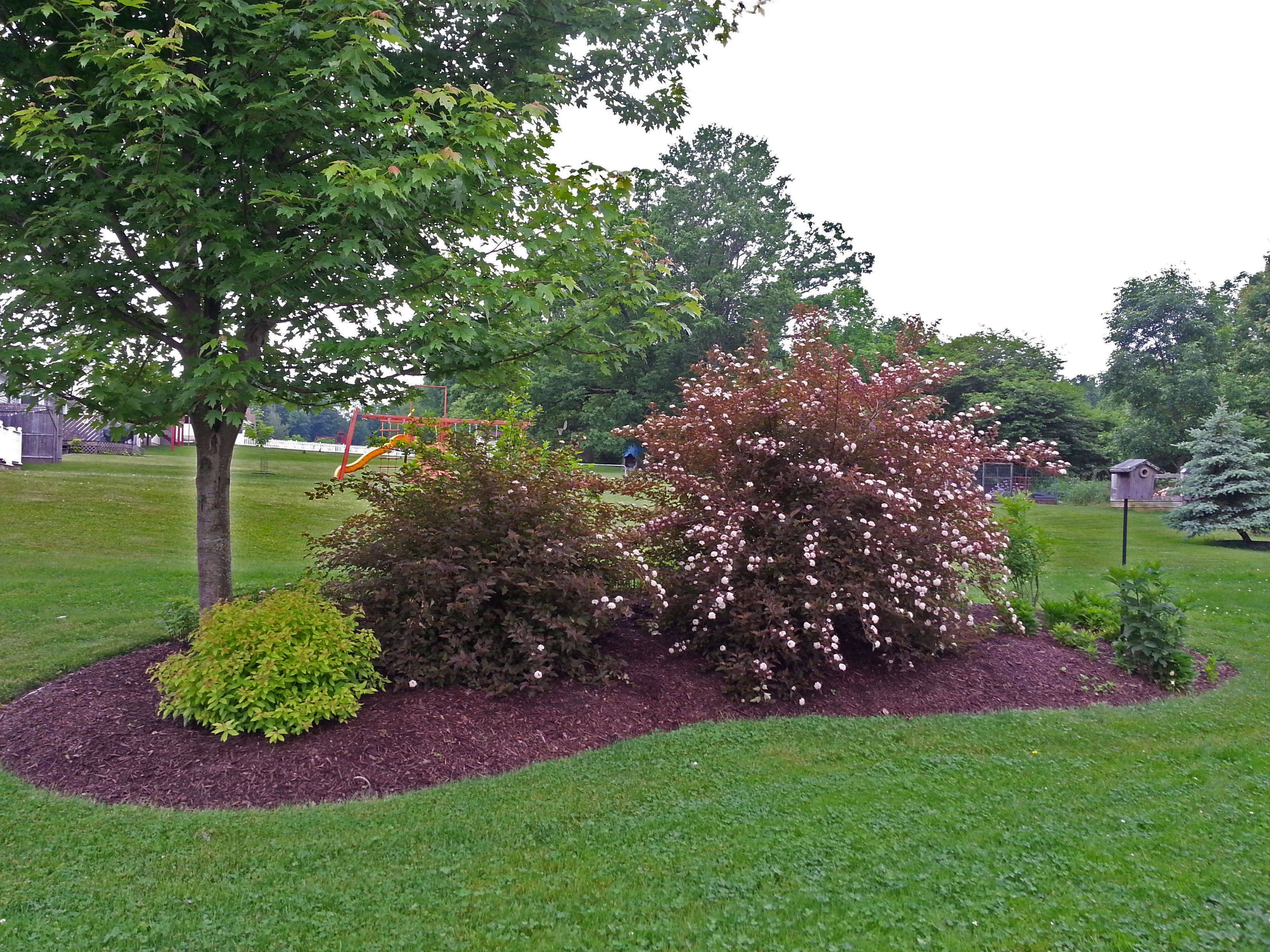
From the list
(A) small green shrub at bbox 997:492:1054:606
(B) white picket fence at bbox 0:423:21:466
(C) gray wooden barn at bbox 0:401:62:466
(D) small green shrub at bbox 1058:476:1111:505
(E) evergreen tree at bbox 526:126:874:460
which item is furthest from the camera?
(E) evergreen tree at bbox 526:126:874:460

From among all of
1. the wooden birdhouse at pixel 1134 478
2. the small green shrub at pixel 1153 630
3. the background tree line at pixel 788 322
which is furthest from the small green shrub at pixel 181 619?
the background tree line at pixel 788 322

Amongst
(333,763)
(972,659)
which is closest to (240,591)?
(333,763)

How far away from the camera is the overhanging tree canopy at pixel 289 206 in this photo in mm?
3719

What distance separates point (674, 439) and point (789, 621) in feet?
5.86

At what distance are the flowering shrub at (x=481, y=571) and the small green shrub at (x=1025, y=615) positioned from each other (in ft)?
10.9

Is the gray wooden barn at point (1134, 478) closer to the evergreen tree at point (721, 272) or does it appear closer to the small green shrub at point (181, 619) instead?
the small green shrub at point (181, 619)

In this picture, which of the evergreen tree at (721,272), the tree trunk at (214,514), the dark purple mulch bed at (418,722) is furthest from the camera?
the evergreen tree at (721,272)

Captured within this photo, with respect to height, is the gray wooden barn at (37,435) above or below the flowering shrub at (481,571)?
above

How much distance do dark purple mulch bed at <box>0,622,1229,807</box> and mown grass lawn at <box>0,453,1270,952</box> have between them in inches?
7.6

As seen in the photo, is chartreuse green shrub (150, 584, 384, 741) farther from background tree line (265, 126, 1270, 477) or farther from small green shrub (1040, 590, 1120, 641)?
background tree line (265, 126, 1270, 477)

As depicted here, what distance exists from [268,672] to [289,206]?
7.73ft

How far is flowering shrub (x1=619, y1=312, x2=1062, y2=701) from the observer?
4984 millimetres

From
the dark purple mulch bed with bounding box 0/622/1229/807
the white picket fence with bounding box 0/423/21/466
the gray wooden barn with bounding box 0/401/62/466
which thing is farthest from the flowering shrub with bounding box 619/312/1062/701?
the gray wooden barn with bounding box 0/401/62/466

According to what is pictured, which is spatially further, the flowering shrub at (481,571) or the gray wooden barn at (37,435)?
the gray wooden barn at (37,435)
